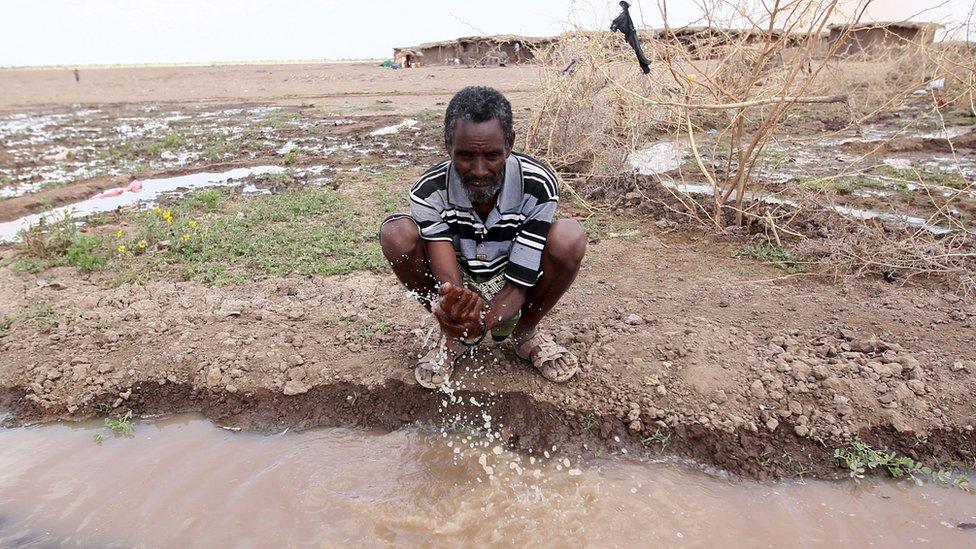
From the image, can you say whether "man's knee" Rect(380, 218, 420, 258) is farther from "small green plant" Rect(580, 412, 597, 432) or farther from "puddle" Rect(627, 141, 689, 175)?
"puddle" Rect(627, 141, 689, 175)

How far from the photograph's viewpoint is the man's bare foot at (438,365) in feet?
7.97

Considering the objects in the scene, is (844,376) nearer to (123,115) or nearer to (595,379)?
(595,379)

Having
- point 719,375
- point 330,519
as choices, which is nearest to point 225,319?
point 330,519

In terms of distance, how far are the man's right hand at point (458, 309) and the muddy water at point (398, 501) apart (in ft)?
1.84

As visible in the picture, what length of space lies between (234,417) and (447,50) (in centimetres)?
2843

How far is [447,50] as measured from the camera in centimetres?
2847

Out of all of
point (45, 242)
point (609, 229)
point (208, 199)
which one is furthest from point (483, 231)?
point (208, 199)

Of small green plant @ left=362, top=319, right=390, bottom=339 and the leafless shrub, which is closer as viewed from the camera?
small green plant @ left=362, top=319, right=390, bottom=339

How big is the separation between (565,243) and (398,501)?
1085 mm

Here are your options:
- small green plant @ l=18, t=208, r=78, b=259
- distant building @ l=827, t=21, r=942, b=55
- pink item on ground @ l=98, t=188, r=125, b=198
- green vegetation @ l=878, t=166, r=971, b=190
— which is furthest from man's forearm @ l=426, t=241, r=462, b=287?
pink item on ground @ l=98, t=188, r=125, b=198

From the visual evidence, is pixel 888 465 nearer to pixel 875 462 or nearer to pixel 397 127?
pixel 875 462

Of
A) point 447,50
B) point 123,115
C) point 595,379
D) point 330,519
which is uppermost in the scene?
point 447,50

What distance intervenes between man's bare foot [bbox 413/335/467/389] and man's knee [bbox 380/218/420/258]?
0.44 meters

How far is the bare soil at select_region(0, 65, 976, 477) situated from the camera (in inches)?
88.1
